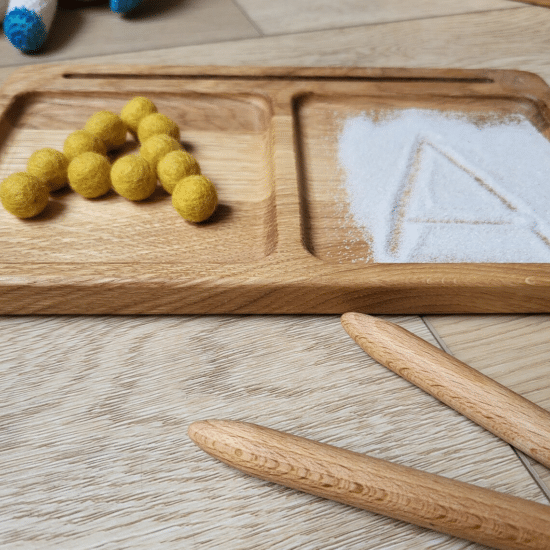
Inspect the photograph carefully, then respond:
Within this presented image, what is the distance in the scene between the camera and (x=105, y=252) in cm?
55

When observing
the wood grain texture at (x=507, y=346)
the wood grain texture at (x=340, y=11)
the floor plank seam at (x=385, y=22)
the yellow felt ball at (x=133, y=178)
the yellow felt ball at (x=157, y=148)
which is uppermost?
the wood grain texture at (x=340, y=11)

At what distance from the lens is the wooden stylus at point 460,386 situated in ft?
1.24

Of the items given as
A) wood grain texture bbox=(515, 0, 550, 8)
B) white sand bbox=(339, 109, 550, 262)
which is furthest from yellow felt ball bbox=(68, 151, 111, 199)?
wood grain texture bbox=(515, 0, 550, 8)

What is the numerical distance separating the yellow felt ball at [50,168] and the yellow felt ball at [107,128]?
2.2 inches

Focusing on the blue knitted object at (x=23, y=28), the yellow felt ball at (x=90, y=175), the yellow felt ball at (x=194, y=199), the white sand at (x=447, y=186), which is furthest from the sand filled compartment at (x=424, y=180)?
the blue knitted object at (x=23, y=28)

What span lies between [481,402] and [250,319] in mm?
206

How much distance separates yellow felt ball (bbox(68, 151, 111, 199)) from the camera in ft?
1.91

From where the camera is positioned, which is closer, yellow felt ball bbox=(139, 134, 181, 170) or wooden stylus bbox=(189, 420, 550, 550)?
wooden stylus bbox=(189, 420, 550, 550)

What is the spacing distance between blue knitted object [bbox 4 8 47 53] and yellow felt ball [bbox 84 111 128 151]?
13.6 inches

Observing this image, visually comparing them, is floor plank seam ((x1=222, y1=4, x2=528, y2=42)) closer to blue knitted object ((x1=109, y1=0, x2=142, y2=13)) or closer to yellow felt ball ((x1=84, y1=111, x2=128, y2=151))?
blue knitted object ((x1=109, y1=0, x2=142, y2=13))

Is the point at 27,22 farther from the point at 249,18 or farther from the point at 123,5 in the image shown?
the point at 249,18

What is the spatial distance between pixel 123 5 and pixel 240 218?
0.65m

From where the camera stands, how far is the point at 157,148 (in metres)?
0.62

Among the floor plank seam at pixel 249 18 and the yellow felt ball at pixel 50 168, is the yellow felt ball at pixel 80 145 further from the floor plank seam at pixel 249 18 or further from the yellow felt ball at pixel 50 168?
the floor plank seam at pixel 249 18
